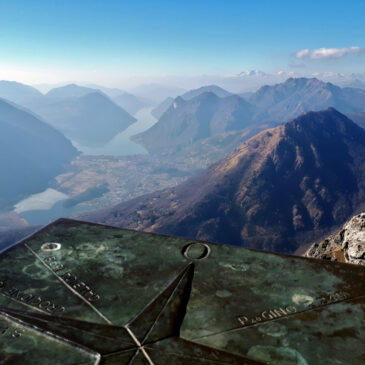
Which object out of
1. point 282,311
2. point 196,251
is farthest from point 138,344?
point 196,251

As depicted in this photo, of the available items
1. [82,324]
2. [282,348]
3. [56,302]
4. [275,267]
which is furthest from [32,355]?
[275,267]

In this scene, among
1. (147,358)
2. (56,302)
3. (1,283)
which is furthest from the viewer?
(1,283)

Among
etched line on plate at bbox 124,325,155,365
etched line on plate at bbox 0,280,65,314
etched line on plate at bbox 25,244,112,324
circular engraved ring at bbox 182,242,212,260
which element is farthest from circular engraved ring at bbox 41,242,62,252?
etched line on plate at bbox 124,325,155,365

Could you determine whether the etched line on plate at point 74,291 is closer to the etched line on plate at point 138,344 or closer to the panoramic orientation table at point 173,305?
the panoramic orientation table at point 173,305

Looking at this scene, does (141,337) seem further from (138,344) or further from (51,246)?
(51,246)

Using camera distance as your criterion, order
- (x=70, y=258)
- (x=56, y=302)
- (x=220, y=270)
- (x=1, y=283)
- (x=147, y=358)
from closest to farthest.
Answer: (x=147, y=358), (x=56, y=302), (x=1, y=283), (x=220, y=270), (x=70, y=258)

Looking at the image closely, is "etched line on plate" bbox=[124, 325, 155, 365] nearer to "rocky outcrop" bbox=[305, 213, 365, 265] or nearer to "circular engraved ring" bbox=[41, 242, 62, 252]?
"circular engraved ring" bbox=[41, 242, 62, 252]

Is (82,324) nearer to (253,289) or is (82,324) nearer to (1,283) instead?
(1,283)
